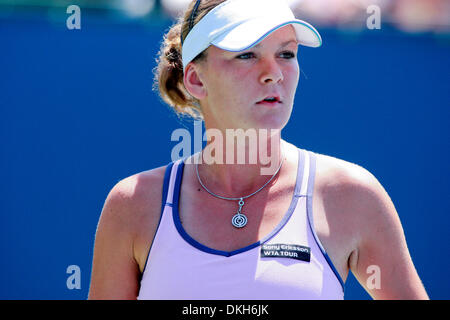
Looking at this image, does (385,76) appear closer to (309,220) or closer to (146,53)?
(146,53)

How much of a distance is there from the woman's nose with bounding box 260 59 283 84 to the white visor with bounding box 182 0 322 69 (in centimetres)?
→ 7

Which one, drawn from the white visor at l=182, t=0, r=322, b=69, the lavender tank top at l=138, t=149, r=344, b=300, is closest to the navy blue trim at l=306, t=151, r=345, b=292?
the lavender tank top at l=138, t=149, r=344, b=300

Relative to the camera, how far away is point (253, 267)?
4.73 feet

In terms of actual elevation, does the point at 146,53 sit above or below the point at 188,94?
above

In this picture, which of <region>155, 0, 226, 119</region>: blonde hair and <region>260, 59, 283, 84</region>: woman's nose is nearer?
<region>260, 59, 283, 84</region>: woman's nose

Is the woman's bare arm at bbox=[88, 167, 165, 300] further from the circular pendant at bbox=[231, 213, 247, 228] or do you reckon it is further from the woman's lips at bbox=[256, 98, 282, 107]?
the woman's lips at bbox=[256, 98, 282, 107]

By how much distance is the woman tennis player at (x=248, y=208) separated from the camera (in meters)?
1.45

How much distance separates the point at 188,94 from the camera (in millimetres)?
1869

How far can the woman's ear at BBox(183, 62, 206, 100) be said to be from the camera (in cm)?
170

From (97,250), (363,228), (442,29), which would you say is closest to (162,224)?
(97,250)

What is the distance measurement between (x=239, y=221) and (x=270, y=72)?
0.40m

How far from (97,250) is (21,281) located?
1.38 metres
